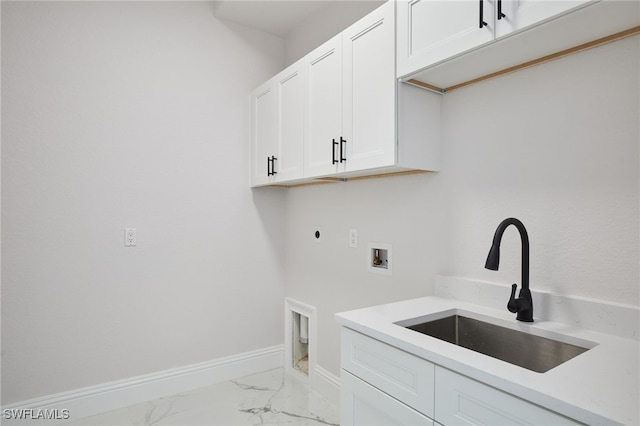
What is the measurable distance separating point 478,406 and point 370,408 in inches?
19.1

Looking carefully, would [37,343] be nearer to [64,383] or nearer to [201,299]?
[64,383]

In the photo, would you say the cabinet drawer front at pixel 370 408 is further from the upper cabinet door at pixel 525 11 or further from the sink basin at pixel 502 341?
the upper cabinet door at pixel 525 11

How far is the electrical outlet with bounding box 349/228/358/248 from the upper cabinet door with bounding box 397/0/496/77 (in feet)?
3.35

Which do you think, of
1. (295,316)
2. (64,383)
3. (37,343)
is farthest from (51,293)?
(295,316)

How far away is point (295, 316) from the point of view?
3049 mm

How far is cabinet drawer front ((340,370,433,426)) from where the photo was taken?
1228mm

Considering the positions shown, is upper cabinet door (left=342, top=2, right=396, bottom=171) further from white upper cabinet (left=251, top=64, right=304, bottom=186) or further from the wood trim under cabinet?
white upper cabinet (left=251, top=64, right=304, bottom=186)

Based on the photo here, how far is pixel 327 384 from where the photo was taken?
2.55 m

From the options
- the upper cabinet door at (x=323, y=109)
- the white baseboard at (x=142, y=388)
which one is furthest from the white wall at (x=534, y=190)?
the white baseboard at (x=142, y=388)

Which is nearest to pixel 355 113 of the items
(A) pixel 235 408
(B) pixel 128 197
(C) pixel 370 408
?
(C) pixel 370 408

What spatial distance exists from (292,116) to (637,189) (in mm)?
1778

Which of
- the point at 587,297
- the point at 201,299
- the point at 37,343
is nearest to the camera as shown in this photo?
the point at 587,297

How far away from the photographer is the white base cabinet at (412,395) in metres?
A: 0.96

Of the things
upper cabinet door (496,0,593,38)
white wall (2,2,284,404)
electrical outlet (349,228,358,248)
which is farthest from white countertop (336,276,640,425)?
white wall (2,2,284,404)
